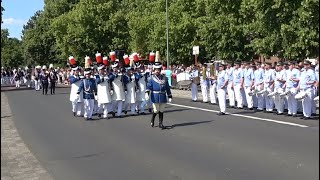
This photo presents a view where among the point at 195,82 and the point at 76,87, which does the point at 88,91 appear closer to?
the point at 76,87

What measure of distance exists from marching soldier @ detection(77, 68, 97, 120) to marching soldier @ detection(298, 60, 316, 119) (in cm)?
701

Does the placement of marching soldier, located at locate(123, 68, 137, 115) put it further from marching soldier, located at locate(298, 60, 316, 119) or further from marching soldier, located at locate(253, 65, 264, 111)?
marching soldier, located at locate(298, 60, 316, 119)

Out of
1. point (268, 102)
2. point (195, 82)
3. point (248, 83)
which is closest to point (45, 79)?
point (195, 82)

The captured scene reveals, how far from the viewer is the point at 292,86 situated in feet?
55.5

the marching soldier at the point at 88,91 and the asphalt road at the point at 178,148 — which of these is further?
the marching soldier at the point at 88,91

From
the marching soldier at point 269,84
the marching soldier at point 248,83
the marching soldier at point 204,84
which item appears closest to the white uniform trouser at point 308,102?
the marching soldier at point 269,84

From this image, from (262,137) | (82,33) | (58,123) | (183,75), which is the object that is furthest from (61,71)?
(262,137)

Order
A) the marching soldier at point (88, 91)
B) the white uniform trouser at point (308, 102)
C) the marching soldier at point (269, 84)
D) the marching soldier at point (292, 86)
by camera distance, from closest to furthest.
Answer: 1. the white uniform trouser at point (308, 102)
2. the marching soldier at point (292, 86)
3. the marching soldier at point (88, 91)
4. the marching soldier at point (269, 84)

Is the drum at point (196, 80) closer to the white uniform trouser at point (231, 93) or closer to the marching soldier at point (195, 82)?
the marching soldier at point (195, 82)

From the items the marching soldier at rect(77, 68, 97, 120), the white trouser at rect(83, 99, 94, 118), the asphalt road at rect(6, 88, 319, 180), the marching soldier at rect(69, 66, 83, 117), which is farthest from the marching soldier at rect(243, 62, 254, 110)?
the marching soldier at rect(69, 66, 83, 117)

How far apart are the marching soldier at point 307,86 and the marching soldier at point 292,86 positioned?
54cm

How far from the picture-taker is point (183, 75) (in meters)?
30.5

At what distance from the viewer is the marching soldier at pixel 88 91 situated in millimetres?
17641

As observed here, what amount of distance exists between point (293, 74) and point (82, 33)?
1879 inches
